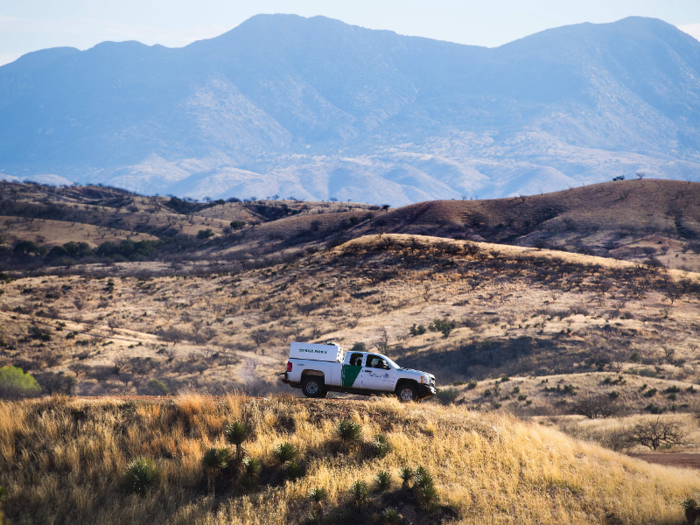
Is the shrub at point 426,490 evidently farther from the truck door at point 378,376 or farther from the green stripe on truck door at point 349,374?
the green stripe on truck door at point 349,374

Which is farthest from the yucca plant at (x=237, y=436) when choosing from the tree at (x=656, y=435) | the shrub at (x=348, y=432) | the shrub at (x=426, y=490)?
the tree at (x=656, y=435)

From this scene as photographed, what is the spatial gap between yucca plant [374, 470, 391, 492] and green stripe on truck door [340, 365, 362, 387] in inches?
223

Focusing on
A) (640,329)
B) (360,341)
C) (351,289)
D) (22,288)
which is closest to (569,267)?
(640,329)

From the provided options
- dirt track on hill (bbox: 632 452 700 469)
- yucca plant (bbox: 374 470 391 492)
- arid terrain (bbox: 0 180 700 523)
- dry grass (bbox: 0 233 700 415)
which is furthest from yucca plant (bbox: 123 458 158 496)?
dry grass (bbox: 0 233 700 415)

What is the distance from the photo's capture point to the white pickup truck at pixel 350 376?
15.8 m

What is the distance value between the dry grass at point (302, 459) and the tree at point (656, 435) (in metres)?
5.88

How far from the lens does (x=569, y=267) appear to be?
57.0 m

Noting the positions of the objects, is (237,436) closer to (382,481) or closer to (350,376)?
(382,481)

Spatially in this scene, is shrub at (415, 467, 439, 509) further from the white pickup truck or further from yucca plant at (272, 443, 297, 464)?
the white pickup truck

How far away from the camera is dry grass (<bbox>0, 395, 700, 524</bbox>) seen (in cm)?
935

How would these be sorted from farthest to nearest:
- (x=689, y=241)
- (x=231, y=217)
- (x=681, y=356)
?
(x=231, y=217)
(x=689, y=241)
(x=681, y=356)

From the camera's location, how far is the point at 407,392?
15812 millimetres

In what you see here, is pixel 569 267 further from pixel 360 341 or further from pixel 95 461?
pixel 95 461

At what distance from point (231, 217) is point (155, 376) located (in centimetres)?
10717
